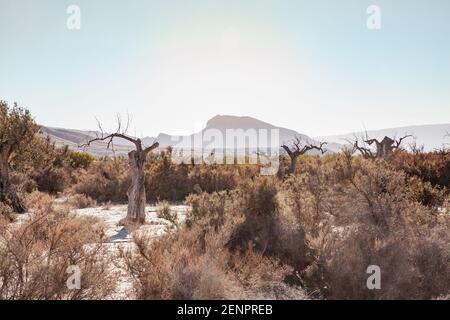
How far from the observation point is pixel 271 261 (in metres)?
6.50

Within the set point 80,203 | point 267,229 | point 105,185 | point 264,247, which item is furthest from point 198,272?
point 105,185

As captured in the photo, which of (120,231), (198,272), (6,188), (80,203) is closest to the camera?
(198,272)

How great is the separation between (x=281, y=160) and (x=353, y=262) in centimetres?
2137

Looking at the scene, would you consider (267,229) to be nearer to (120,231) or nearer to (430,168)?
(120,231)

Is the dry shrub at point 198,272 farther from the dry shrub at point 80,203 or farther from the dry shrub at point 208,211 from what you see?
the dry shrub at point 80,203

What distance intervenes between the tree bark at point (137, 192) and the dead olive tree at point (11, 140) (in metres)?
4.36

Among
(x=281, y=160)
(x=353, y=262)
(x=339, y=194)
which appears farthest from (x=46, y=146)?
(x=281, y=160)

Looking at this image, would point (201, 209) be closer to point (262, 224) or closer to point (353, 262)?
point (262, 224)

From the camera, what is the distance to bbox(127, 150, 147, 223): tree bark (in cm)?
1144

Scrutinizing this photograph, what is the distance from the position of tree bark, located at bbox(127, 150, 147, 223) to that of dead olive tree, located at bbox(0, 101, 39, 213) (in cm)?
436

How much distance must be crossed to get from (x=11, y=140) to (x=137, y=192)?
16.5ft

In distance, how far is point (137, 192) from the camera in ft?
37.7

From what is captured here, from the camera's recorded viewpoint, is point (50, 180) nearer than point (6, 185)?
No

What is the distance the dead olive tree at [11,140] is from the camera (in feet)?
42.2
